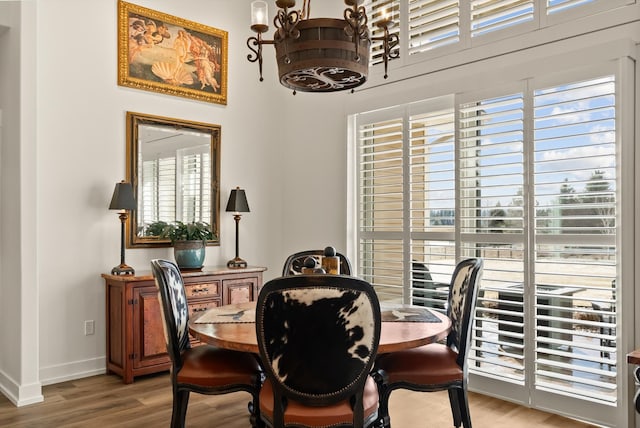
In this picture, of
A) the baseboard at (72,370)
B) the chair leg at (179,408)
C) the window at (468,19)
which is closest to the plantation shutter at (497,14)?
the window at (468,19)

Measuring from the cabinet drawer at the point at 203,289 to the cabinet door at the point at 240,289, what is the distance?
8 cm

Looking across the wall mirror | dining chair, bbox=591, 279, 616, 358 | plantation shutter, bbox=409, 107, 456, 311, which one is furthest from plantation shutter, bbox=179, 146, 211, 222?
dining chair, bbox=591, 279, 616, 358

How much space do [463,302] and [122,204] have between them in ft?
9.36

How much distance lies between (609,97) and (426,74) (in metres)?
1.47

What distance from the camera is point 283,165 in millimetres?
5691

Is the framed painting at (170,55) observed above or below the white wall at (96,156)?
above

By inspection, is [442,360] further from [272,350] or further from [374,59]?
[374,59]

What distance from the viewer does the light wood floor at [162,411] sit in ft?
10.6

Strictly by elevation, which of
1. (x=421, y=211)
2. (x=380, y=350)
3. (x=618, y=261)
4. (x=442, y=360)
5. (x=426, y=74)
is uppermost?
(x=426, y=74)

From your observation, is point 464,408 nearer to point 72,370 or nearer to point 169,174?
point 72,370

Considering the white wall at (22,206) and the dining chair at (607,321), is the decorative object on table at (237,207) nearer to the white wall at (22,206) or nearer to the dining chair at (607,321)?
the white wall at (22,206)

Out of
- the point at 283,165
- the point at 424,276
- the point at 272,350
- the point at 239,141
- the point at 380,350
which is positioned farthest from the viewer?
the point at 283,165

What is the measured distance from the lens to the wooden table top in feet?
7.29

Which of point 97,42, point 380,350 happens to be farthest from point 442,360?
point 97,42
